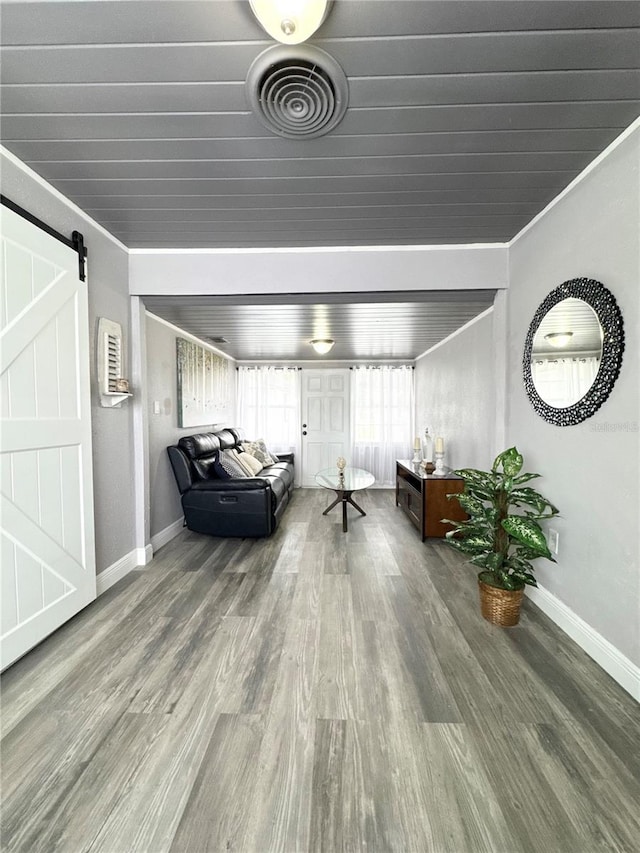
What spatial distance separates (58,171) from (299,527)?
3.28 metres

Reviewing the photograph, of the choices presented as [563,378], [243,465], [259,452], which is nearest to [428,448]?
[259,452]

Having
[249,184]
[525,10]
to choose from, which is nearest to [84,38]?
[249,184]

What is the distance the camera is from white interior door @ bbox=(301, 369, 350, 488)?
5.95 m

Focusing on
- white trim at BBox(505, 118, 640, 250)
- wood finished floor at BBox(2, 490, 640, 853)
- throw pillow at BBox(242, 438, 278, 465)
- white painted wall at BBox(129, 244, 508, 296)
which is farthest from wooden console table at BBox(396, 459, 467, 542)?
throw pillow at BBox(242, 438, 278, 465)

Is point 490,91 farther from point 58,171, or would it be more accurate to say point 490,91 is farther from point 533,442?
point 58,171

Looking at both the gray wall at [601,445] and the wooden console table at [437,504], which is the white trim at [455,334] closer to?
the gray wall at [601,445]

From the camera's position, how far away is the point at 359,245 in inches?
98.2

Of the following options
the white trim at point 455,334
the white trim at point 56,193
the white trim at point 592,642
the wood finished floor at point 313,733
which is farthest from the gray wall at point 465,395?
the white trim at point 56,193

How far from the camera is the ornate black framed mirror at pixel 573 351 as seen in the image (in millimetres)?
1561

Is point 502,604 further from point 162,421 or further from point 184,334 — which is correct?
point 184,334

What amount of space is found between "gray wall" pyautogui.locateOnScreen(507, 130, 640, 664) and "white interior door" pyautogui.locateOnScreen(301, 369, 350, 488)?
3.92 metres

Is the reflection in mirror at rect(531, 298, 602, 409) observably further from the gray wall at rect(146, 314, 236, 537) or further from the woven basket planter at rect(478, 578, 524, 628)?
the gray wall at rect(146, 314, 236, 537)

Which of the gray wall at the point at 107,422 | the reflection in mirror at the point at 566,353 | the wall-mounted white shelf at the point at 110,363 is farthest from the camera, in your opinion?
the wall-mounted white shelf at the point at 110,363

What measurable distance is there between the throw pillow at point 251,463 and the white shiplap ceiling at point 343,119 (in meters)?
2.46
